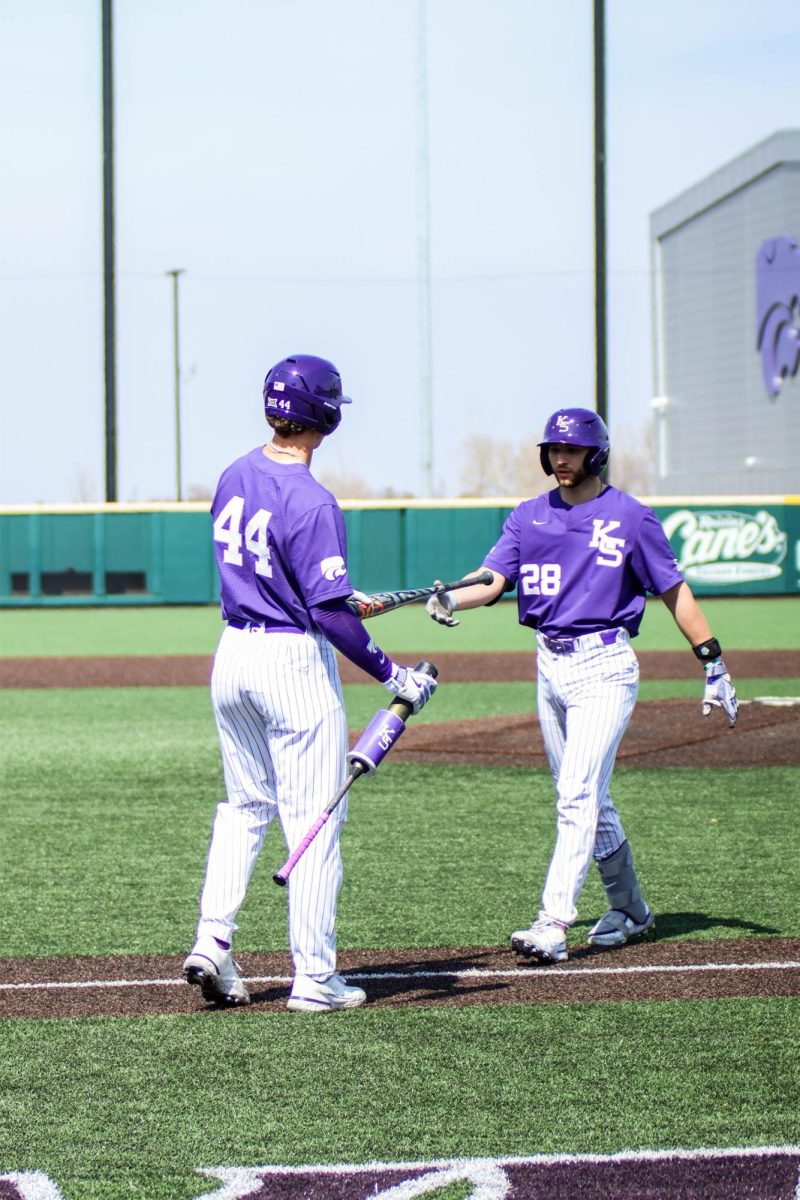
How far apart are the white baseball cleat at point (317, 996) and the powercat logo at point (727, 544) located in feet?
87.4

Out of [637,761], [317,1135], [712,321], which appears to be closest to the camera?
[317,1135]

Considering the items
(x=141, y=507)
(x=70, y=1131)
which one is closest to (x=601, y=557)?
(x=70, y=1131)

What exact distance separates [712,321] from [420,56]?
2340cm

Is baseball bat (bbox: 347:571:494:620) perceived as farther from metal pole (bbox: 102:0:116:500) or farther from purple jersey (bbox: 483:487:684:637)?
metal pole (bbox: 102:0:116:500)

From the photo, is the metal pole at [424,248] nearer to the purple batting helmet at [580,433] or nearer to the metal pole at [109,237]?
the metal pole at [109,237]

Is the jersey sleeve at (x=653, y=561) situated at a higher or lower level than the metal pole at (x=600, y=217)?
lower

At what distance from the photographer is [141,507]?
1241 inches

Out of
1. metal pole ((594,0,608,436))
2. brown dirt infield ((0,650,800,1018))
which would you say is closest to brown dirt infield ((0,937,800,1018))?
brown dirt infield ((0,650,800,1018))

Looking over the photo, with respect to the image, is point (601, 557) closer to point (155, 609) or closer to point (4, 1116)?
point (4, 1116)

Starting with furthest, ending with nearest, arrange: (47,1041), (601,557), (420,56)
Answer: (420,56) < (601,557) < (47,1041)

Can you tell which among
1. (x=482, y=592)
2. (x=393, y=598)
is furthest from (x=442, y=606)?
(x=393, y=598)

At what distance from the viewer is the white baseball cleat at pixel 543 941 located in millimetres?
6008

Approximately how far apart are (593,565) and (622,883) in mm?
1254

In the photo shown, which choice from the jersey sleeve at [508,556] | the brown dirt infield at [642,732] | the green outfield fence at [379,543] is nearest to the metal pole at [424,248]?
the green outfield fence at [379,543]
